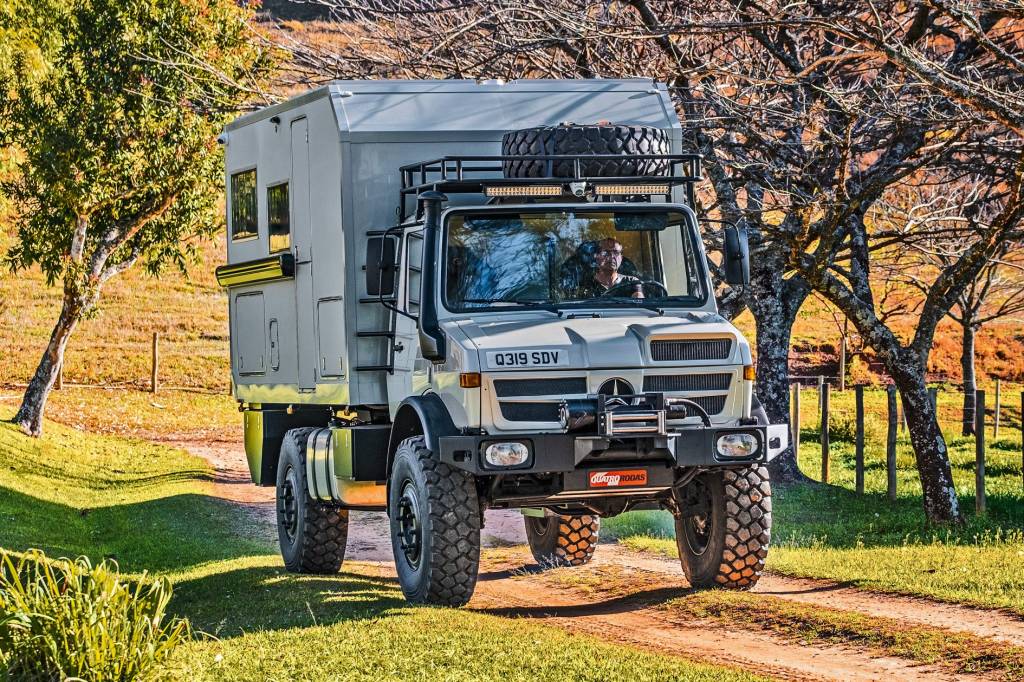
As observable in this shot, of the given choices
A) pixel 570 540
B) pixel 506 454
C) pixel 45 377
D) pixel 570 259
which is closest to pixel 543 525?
pixel 570 540

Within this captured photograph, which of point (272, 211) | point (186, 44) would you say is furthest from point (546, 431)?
point (186, 44)

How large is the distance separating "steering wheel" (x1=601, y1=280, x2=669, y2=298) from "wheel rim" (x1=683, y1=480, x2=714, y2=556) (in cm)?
154

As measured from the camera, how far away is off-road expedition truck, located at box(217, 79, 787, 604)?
1018cm

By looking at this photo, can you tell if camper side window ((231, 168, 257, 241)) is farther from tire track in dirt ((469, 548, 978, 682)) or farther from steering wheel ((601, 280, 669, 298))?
steering wheel ((601, 280, 669, 298))

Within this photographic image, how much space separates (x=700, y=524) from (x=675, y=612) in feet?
3.91

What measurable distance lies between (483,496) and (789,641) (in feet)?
8.18

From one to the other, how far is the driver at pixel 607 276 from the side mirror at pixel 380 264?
4.67 ft

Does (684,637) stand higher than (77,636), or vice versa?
(77,636)

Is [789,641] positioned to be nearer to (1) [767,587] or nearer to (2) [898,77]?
(1) [767,587]

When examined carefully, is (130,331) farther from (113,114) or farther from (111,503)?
(111,503)

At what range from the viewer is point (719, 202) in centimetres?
1830

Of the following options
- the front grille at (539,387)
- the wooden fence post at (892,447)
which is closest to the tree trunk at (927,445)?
the wooden fence post at (892,447)

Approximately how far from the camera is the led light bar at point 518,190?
1091 centimetres

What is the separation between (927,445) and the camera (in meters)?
16.2
